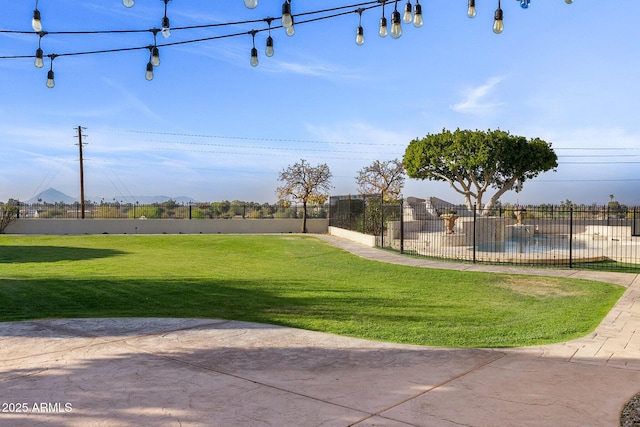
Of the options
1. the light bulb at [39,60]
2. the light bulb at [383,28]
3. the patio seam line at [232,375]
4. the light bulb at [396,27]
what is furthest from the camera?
the light bulb at [39,60]

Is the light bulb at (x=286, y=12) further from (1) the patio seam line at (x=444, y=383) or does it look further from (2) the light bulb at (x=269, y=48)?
(1) the patio seam line at (x=444, y=383)

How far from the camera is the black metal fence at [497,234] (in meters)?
16.1

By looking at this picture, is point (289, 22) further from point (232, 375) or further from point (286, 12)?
point (232, 375)

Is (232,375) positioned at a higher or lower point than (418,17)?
lower

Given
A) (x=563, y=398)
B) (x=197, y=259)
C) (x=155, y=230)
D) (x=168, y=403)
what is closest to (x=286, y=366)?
(x=168, y=403)

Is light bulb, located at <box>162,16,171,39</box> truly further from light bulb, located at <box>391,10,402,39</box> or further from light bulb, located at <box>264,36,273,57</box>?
light bulb, located at <box>391,10,402,39</box>

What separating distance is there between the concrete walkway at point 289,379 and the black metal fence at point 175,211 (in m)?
27.8

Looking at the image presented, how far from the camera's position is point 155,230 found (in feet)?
105

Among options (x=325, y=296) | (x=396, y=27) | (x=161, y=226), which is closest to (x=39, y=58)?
(x=396, y=27)

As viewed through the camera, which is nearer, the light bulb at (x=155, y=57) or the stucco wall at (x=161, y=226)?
the light bulb at (x=155, y=57)

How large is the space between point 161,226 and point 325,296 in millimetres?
24593

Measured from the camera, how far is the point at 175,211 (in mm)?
34375

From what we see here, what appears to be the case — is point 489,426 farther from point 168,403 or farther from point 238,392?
point 168,403

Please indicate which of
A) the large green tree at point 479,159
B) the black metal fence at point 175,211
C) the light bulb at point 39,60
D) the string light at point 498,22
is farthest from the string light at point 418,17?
the large green tree at point 479,159
